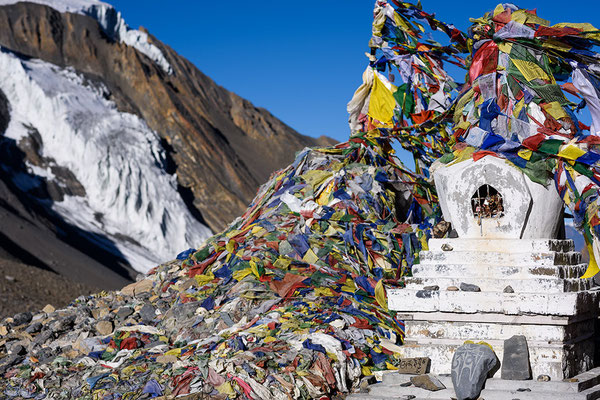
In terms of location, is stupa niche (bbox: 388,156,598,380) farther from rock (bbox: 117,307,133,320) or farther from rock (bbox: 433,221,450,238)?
rock (bbox: 117,307,133,320)

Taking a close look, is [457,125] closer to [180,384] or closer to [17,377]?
[180,384]

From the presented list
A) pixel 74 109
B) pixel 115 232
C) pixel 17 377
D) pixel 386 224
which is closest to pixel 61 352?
pixel 17 377

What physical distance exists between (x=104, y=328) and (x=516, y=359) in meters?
5.45

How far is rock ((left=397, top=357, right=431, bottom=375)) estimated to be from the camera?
6652 millimetres

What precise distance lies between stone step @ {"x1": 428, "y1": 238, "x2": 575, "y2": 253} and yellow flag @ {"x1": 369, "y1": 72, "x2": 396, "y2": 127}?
461 centimetres

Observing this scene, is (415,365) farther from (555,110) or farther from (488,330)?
(555,110)

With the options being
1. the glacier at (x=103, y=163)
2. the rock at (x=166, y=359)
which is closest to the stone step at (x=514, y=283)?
the rock at (x=166, y=359)

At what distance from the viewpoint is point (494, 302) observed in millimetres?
6496

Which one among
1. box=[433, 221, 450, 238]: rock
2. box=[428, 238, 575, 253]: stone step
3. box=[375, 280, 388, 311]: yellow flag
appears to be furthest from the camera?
box=[375, 280, 388, 311]: yellow flag

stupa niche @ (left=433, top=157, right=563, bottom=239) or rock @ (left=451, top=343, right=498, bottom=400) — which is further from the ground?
stupa niche @ (left=433, top=157, right=563, bottom=239)

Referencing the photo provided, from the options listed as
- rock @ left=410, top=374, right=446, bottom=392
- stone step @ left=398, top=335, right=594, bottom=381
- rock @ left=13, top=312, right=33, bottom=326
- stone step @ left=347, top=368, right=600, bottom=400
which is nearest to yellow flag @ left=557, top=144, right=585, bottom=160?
stone step @ left=398, top=335, right=594, bottom=381

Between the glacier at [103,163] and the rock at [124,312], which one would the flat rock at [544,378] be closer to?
the rock at [124,312]

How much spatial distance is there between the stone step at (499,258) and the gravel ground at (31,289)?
55.0ft

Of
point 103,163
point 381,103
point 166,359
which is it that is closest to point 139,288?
point 166,359
